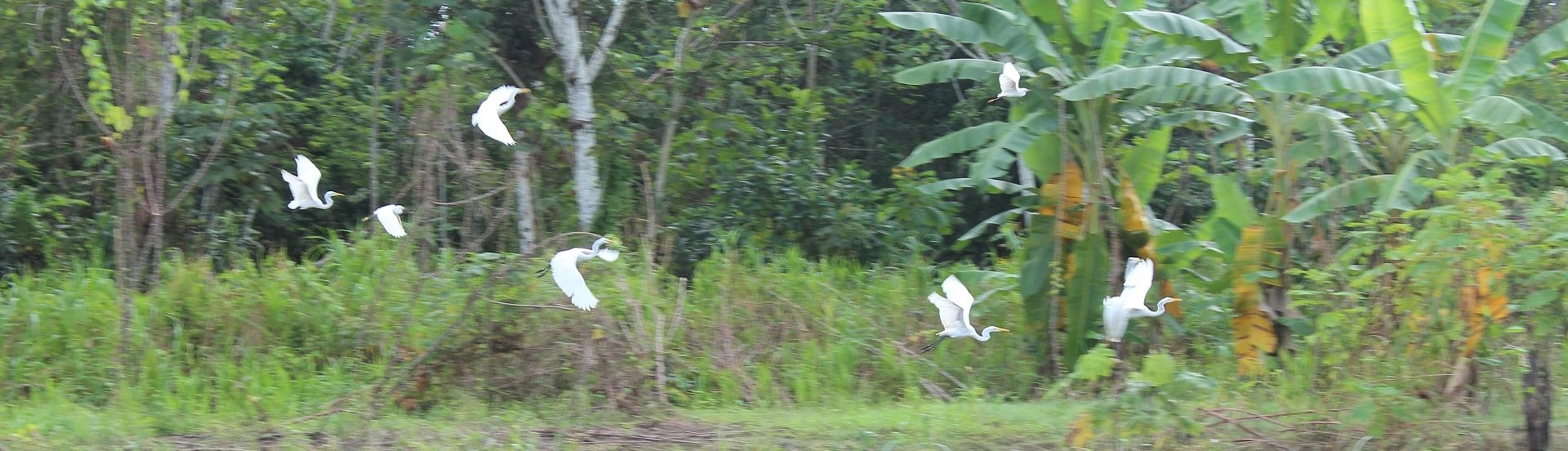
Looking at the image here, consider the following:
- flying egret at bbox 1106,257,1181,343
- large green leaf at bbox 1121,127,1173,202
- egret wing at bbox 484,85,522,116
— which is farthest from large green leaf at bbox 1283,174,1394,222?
egret wing at bbox 484,85,522,116

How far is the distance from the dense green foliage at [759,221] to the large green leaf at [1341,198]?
2 centimetres

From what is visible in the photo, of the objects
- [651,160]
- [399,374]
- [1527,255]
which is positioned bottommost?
[399,374]

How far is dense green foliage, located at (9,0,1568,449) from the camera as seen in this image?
17.4 feet

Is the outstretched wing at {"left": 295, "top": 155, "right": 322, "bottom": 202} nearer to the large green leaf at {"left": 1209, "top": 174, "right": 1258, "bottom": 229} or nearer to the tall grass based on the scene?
the tall grass

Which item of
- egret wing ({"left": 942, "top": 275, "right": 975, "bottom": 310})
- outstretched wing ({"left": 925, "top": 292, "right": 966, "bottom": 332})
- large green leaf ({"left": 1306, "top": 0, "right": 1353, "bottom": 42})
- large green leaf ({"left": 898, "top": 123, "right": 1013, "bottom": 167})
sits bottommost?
outstretched wing ({"left": 925, "top": 292, "right": 966, "bottom": 332})

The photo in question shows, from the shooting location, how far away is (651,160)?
9.44m

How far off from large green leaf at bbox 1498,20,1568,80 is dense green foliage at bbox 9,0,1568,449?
0.02 metres

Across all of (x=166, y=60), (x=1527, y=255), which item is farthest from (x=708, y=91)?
(x=1527, y=255)

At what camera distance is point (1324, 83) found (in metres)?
6.36

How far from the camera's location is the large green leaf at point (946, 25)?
23.9 ft

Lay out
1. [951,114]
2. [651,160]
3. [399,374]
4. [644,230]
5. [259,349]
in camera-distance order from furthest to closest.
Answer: [951,114], [651,160], [644,230], [259,349], [399,374]

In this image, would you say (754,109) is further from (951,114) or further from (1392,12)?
(1392,12)

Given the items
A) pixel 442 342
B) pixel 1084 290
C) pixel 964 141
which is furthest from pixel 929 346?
pixel 442 342

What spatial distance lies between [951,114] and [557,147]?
3.43 m
